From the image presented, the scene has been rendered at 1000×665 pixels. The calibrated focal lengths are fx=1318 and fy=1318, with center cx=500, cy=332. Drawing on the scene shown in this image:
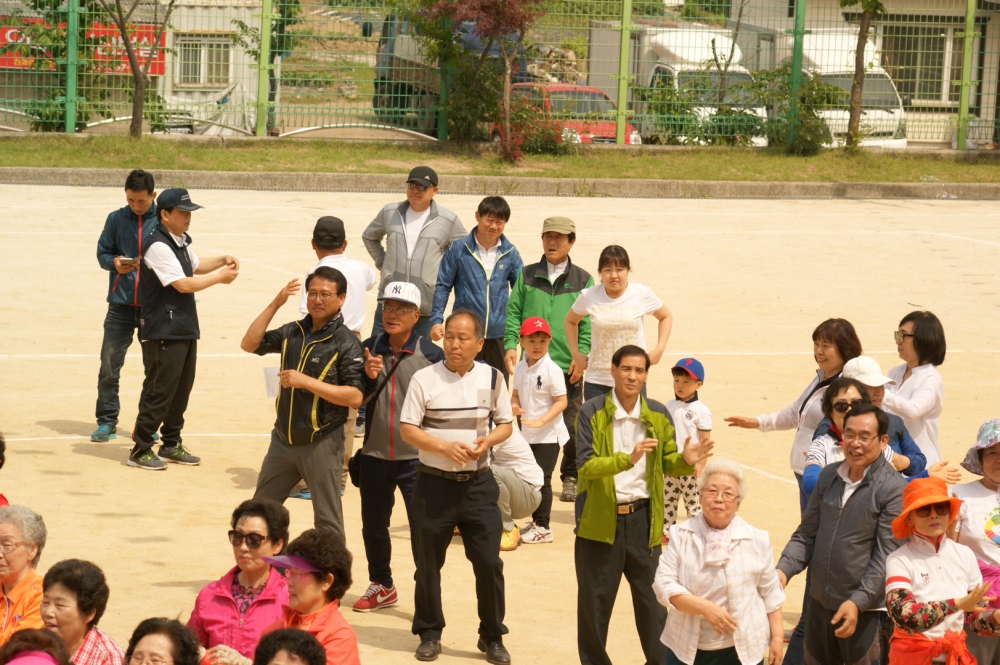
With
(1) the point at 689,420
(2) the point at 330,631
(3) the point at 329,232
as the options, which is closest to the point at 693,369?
(1) the point at 689,420

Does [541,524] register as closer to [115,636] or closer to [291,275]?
[115,636]

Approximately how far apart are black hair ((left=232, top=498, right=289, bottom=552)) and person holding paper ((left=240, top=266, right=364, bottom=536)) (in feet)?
5.14

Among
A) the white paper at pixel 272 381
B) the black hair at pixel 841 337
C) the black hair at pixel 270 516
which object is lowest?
the black hair at pixel 270 516

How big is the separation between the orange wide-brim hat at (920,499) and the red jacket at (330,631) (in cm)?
243

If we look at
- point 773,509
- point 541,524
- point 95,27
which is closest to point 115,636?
point 541,524

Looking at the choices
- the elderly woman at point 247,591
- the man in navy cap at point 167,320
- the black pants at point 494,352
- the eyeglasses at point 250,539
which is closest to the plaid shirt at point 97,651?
the elderly woman at point 247,591

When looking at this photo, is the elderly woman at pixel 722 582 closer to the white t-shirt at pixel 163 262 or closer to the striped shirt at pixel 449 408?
the striped shirt at pixel 449 408

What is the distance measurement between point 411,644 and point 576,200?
15.9 m

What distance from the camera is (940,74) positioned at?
28125 millimetres

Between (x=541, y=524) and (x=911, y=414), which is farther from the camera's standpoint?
(x=541, y=524)

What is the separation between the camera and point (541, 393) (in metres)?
8.95

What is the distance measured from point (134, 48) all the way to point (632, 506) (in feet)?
65.5

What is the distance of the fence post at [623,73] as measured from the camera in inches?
1020

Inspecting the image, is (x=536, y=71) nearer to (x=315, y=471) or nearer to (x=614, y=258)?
(x=614, y=258)
